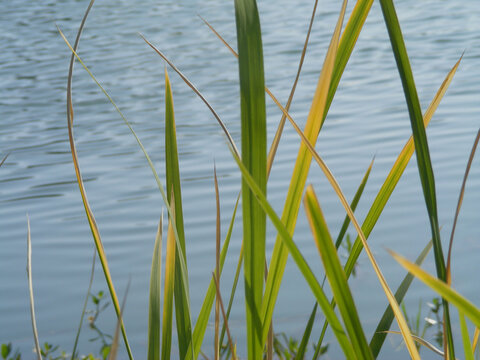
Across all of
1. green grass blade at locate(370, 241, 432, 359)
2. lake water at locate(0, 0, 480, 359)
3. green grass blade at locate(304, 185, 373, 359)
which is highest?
green grass blade at locate(304, 185, 373, 359)

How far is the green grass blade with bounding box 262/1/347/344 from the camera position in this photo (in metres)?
0.58

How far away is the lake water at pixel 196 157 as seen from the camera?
217 cm

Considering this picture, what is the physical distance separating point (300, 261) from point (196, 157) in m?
3.14

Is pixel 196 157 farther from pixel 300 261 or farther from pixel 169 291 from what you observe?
pixel 300 261

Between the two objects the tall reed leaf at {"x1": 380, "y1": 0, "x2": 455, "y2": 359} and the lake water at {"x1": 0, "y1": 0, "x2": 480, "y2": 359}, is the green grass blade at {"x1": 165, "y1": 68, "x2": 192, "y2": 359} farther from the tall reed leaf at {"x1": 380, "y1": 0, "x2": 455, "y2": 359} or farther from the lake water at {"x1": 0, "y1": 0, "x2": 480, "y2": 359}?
the tall reed leaf at {"x1": 380, "y1": 0, "x2": 455, "y2": 359}

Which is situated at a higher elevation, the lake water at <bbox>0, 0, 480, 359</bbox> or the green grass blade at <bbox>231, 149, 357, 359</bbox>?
the green grass blade at <bbox>231, 149, 357, 359</bbox>

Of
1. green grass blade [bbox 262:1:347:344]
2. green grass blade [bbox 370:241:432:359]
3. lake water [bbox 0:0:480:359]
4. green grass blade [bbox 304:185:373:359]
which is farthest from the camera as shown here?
lake water [bbox 0:0:480:359]

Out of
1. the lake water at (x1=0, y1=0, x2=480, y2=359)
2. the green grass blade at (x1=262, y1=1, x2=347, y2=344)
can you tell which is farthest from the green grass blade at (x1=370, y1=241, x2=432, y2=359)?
the green grass blade at (x1=262, y1=1, x2=347, y2=344)

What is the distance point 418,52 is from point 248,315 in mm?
5344

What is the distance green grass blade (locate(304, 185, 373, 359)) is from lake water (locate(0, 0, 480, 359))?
0.22 m

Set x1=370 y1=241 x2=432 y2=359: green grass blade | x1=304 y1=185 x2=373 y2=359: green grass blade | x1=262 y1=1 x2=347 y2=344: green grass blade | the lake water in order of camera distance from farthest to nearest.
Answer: the lake water, x1=370 y1=241 x2=432 y2=359: green grass blade, x1=262 y1=1 x2=347 y2=344: green grass blade, x1=304 y1=185 x2=373 y2=359: green grass blade

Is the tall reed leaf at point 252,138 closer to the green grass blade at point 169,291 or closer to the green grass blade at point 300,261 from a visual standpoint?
the green grass blade at point 300,261

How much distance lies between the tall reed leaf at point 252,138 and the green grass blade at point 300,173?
0.03 meters

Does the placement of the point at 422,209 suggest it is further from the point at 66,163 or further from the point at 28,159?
the point at 28,159
